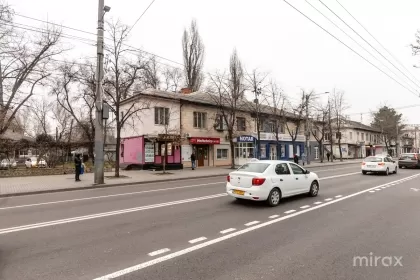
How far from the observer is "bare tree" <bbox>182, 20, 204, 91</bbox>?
44031 millimetres

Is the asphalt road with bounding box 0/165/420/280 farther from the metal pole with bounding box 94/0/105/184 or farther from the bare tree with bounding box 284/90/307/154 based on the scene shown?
the bare tree with bounding box 284/90/307/154

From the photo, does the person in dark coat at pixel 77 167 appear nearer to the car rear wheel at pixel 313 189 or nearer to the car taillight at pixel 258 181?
the car taillight at pixel 258 181

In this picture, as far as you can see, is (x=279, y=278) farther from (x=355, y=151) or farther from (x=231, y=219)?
(x=355, y=151)

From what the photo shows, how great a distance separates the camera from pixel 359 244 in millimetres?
5332

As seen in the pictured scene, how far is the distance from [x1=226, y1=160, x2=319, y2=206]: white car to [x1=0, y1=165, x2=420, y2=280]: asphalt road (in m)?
0.40

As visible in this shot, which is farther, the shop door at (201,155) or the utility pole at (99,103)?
the shop door at (201,155)

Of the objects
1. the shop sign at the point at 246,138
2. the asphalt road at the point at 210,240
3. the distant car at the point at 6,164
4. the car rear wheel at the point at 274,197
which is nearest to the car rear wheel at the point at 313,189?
the asphalt road at the point at 210,240

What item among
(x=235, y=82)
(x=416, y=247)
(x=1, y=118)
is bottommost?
(x=416, y=247)

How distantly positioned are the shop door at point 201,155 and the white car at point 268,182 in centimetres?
1939

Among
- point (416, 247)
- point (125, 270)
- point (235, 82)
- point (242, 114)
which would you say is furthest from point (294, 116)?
point (125, 270)

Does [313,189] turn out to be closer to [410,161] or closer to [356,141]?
[410,161]

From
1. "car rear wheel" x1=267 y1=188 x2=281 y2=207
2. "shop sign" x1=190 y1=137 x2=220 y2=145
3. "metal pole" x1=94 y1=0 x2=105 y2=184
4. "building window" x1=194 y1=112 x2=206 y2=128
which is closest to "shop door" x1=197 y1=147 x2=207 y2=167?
"shop sign" x1=190 y1=137 x2=220 y2=145

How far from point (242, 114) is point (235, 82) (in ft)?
20.2

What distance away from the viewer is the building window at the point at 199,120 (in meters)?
29.3
